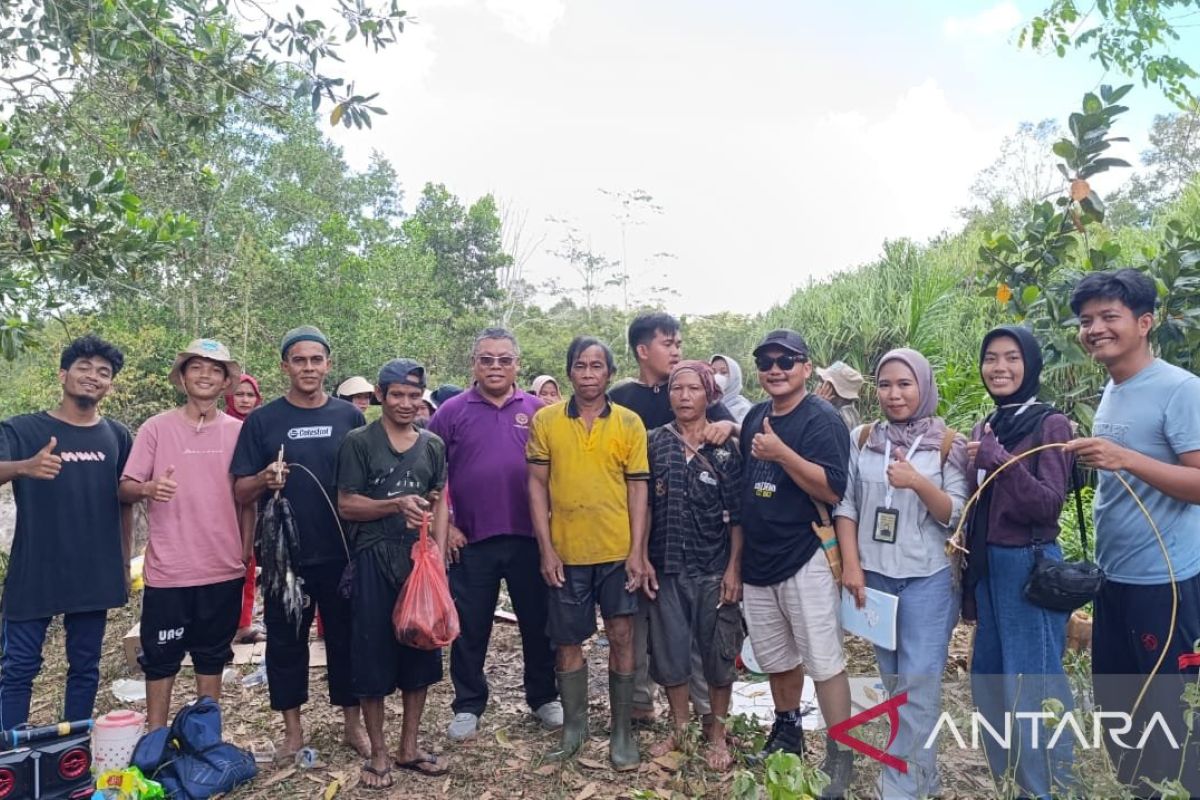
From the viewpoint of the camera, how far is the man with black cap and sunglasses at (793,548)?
330cm

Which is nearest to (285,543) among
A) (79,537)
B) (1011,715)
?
(79,537)

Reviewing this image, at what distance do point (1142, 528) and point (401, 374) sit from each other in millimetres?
3044

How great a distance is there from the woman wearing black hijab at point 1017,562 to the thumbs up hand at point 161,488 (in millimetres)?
3504

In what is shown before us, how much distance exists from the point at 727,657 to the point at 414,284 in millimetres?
15765

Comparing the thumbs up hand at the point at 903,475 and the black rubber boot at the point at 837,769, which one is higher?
the thumbs up hand at the point at 903,475

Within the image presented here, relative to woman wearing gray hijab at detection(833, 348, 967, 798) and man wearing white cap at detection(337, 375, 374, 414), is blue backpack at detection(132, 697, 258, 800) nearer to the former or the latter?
woman wearing gray hijab at detection(833, 348, 967, 798)

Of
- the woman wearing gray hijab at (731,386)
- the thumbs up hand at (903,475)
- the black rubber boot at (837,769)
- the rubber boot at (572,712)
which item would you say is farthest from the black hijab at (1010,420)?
the woman wearing gray hijab at (731,386)

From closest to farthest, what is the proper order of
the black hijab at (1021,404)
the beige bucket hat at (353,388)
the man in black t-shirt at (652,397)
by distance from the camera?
the black hijab at (1021,404)
the man in black t-shirt at (652,397)
the beige bucket hat at (353,388)

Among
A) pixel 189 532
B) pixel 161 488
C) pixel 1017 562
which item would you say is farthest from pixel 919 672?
pixel 161 488

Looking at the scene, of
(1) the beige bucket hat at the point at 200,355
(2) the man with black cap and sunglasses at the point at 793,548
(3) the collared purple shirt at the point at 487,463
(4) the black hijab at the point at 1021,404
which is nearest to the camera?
(4) the black hijab at the point at 1021,404

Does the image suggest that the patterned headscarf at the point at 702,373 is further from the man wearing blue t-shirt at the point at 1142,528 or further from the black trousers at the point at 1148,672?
the black trousers at the point at 1148,672

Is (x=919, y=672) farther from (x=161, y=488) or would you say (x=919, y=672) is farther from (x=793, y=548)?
(x=161, y=488)

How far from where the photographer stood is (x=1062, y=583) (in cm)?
271

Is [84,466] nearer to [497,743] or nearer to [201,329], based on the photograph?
[497,743]
